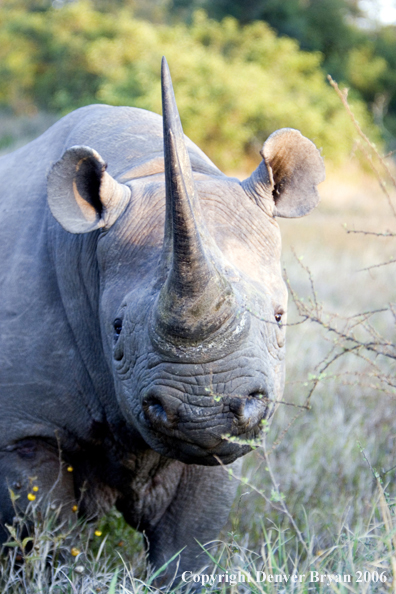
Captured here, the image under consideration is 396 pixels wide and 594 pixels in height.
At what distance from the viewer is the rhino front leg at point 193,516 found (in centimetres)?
313

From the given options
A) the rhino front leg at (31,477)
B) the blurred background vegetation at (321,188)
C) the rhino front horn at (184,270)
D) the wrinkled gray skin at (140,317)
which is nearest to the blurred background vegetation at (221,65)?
the blurred background vegetation at (321,188)

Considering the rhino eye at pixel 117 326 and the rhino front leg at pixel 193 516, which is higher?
the rhino eye at pixel 117 326

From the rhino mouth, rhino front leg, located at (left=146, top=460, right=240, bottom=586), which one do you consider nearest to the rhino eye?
the rhino mouth

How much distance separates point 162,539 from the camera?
317 centimetres

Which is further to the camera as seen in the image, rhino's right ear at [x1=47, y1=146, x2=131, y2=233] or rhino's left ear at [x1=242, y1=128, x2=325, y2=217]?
rhino's left ear at [x1=242, y1=128, x2=325, y2=217]

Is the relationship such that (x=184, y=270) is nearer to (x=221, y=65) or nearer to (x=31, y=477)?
(x=31, y=477)

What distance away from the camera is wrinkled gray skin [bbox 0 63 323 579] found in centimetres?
213

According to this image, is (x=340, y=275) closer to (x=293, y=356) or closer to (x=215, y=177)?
(x=293, y=356)

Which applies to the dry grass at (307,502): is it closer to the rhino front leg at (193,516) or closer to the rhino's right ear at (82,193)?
the rhino front leg at (193,516)

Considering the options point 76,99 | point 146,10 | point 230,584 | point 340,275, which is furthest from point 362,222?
point 146,10

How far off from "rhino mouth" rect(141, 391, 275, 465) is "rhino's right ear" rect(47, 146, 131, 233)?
0.79m

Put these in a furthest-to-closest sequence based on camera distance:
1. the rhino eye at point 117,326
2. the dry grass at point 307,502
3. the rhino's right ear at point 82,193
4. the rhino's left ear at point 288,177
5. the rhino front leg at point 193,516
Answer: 1. the rhino front leg at point 193,516
2. the rhino's left ear at point 288,177
3. the rhino's right ear at point 82,193
4. the rhino eye at point 117,326
5. the dry grass at point 307,502

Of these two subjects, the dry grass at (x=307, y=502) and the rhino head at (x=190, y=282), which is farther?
the dry grass at (x=307, y=502)

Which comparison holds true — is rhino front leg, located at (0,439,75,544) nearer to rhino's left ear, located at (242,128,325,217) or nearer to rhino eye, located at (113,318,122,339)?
rhino eye, located at (113,318,122,339)
